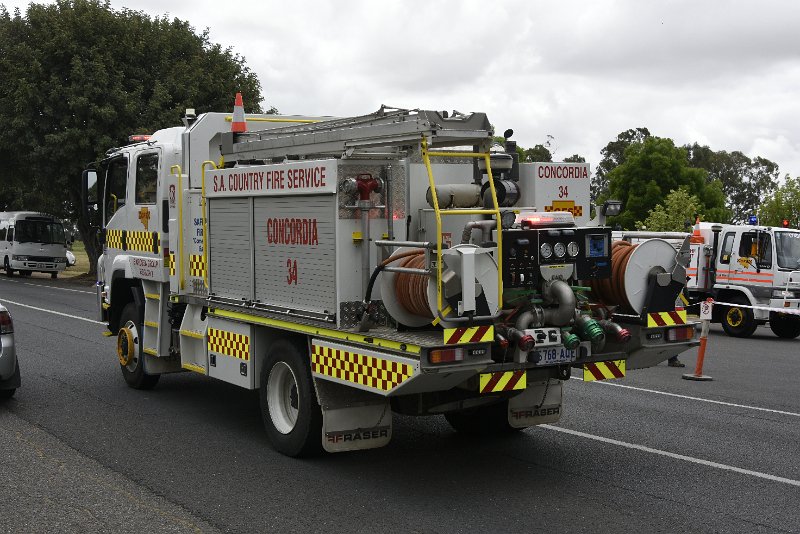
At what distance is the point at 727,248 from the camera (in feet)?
64.7

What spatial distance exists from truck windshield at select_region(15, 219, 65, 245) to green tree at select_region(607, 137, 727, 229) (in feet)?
97.5

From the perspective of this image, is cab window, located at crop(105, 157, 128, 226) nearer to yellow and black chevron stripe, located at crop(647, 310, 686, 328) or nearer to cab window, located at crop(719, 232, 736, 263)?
yellow and black chevron stripe, located at crop(647, 310, 686, 328)

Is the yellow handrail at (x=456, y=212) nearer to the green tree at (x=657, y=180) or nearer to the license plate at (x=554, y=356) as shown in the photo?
the license plate at (x=554, y=356)

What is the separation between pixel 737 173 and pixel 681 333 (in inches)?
2760

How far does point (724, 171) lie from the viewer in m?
73.4

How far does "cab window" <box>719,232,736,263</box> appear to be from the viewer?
64.3 feet

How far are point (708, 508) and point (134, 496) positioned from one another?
399 centimetres

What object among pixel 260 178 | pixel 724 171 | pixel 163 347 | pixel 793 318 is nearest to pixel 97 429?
pixel 163 347

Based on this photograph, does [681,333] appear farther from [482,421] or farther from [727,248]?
[727,248]

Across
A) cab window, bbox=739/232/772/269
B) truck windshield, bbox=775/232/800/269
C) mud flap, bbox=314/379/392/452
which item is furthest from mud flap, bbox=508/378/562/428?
truck windshield, bbox=775/232/800/269

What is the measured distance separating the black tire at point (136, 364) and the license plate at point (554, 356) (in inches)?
223

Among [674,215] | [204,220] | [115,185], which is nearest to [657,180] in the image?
[674,215]

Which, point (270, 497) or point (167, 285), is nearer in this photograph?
point (270, 497)

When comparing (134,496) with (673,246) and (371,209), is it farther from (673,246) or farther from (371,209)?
(673,246)
